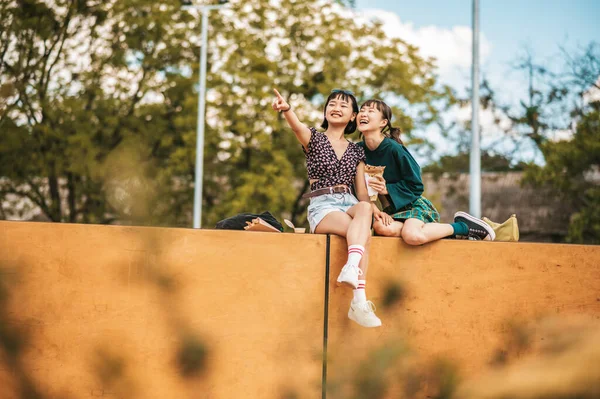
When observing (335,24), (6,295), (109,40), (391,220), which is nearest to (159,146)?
(109,40)

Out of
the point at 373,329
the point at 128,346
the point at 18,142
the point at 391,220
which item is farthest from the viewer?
the point at 18,142

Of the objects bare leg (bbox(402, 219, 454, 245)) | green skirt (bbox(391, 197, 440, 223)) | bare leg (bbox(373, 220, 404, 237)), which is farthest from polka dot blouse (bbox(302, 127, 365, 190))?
bare leg (bbox(402, 219, 454, 245))

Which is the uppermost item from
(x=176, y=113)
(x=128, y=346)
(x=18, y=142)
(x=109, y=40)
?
(x=109, y=40)

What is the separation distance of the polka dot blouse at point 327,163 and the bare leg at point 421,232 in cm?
62

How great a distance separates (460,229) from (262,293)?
4.05ft

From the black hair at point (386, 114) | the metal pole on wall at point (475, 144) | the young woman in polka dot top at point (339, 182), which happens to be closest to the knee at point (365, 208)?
the young woman in polka dot top at point (339, 182)

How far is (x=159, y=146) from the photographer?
17766mm

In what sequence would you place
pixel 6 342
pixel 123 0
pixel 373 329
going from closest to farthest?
pixel 6 342
pixel 373 329
pixel 123 0

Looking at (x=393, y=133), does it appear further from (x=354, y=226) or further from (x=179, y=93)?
(x=179, y=93)

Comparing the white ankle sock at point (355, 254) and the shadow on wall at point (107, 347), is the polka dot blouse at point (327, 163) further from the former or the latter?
the shadow on wall at point (107, 347)

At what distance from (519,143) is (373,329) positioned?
63.9ft

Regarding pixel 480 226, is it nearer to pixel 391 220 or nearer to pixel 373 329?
pixel 391 220

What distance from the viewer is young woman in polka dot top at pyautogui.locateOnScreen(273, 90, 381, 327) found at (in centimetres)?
328

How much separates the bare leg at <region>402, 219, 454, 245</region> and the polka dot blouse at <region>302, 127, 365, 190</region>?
0.62 metres
